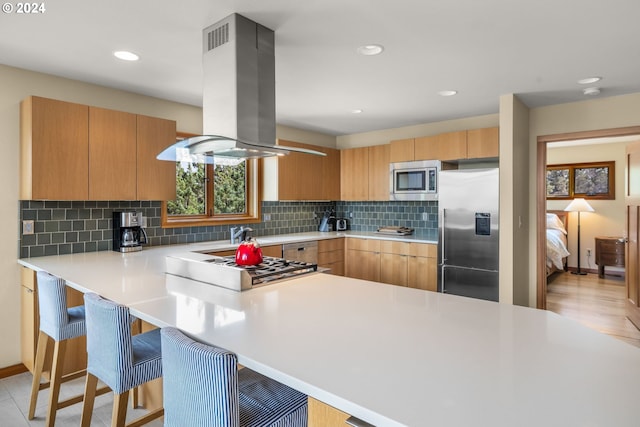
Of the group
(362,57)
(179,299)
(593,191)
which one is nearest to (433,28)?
(362,57)

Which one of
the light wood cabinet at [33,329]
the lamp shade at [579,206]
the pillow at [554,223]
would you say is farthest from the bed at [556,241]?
the light wood cabinet at [33,329]

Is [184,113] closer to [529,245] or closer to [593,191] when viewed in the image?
[529,245]

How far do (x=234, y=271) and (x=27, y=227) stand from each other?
2.09m

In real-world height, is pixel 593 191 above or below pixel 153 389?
above

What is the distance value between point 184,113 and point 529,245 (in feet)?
13.1

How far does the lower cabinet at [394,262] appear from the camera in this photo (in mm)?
4340

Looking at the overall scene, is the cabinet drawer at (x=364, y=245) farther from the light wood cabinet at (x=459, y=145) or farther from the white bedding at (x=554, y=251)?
the white bedding at (x=554, y=251)

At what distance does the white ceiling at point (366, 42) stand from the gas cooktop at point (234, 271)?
1.39 m

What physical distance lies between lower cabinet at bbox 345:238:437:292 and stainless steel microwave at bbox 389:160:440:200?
2.06 ft

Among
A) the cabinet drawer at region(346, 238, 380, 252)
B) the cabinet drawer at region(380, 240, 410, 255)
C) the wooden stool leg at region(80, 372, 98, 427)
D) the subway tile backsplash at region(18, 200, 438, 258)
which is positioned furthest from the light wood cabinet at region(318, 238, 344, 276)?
the wooden stool leg at region(80, 372, 98, 427)

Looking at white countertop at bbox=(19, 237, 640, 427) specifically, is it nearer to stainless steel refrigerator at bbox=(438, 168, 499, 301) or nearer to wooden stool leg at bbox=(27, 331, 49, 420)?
wooden stool leg at bbox=(27, 331, 49, 420)

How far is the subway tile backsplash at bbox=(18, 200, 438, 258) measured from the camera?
9.96 feet

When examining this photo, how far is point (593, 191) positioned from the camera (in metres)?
6.91

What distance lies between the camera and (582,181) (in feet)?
23.1
